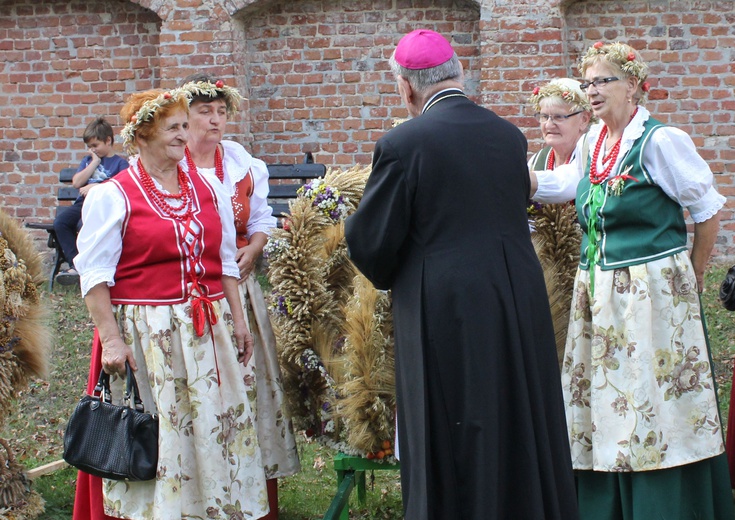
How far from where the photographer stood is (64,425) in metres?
5.63

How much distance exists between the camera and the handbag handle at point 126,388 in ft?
10.9

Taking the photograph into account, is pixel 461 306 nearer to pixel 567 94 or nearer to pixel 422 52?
pixel 422 52

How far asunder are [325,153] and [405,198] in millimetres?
5546

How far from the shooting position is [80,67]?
867cm

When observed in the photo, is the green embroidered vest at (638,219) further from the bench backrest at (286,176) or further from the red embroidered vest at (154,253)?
the bench backrest at (286,176)

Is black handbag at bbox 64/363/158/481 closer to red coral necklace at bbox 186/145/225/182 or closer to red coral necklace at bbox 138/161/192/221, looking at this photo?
red coral necklace at bbox 138/161/192/221

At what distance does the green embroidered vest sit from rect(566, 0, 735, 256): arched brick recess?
4426 millimetres

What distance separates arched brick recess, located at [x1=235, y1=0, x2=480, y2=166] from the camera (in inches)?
316

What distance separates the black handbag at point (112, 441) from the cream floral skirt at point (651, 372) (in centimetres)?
160

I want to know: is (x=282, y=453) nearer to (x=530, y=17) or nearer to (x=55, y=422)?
(x=55, y=422)

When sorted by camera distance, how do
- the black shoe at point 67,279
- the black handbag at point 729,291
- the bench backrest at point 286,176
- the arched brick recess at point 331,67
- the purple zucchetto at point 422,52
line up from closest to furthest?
the purple zucchetto at point 422,52 → the black handbag at point 729,291 → the bench backrest at point 286,176 → the arched brick recess at point 331,67 → the black shoe at point 67,279

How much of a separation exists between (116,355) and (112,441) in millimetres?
290

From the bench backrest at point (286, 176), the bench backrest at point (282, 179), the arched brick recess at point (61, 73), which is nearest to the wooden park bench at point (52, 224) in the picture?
the bench backrest at point (282, 179)

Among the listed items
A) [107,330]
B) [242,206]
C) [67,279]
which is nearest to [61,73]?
[67,279]
